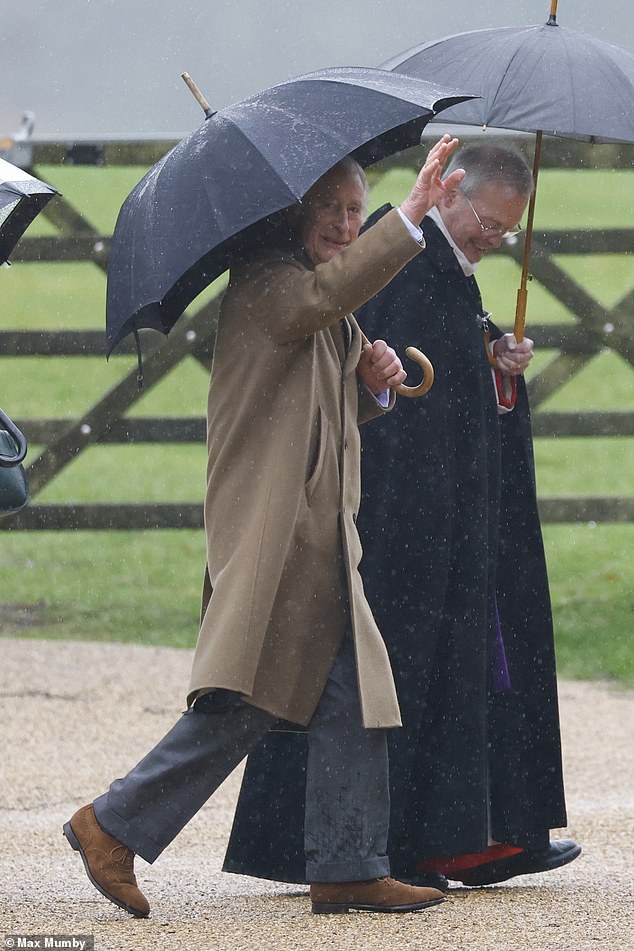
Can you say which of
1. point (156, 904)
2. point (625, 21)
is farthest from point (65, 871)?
point (625, 21)

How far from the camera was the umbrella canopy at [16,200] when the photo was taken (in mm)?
3162

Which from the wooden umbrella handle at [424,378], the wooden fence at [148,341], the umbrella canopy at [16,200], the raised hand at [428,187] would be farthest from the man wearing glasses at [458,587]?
the wooden fence at [148,341]

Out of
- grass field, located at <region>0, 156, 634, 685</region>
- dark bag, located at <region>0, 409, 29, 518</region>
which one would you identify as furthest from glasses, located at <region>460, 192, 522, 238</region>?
grass field, located at <region>0, 156, 634, 685</region>

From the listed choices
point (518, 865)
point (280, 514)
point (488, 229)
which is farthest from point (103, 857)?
point (488, 229)

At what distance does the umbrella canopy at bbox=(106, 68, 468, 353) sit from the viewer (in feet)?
9.92

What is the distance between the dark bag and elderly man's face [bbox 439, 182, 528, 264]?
1.10 metres

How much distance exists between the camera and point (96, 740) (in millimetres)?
5625

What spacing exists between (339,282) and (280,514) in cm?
44

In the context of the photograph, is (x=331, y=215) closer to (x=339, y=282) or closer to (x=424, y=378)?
(x=339, y=282)

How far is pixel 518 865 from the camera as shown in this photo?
12.5ft

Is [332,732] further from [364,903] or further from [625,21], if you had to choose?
[625,21]

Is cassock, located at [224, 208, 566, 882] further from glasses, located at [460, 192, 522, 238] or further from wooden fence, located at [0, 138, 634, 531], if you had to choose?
wooden fence, located at [0, 138, 634, 531]

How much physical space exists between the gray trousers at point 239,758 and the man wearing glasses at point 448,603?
1.25 feet

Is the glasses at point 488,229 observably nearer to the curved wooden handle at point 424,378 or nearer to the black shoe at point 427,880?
the curved wooden handle at point 424,378
